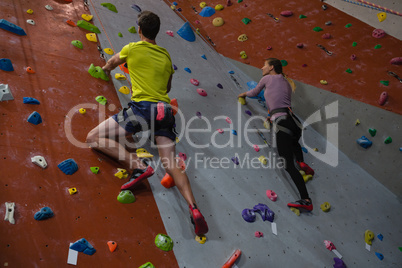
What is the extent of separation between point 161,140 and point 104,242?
2.26 feet

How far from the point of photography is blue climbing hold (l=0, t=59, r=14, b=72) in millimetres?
2058

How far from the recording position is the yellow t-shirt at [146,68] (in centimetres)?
189

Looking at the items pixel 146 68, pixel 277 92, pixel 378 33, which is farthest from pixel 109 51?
pixel 378 33

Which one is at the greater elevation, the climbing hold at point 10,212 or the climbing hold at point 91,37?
the climbing hold at point 91,37

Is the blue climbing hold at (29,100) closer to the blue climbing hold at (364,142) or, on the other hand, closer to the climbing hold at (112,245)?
the climbing hold at (112,245)

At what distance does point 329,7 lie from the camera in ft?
11.9

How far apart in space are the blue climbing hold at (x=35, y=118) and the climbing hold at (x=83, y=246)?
869mm

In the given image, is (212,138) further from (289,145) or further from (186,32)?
(186,32)

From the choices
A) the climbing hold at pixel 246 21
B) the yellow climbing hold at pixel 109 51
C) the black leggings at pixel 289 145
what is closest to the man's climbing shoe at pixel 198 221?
the black leggings at pixel 289 145

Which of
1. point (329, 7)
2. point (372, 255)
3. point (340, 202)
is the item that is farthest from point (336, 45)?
point (372, 255)

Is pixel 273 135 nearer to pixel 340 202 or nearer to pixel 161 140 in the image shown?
pixel 340 202

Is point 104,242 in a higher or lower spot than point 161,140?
lower

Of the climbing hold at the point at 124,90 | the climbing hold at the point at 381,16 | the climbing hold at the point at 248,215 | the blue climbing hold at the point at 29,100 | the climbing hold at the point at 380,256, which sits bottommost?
the climbing hold at the point at 380,256

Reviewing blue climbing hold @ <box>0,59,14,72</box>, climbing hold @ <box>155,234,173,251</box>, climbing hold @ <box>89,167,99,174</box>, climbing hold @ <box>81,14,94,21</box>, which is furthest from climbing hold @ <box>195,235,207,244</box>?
climbing hold @ <box>81,14,94,21</box>
